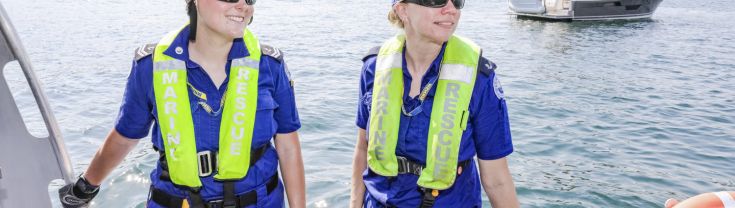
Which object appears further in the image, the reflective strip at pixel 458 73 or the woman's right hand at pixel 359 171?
the woman's right hand at pixel 359 171

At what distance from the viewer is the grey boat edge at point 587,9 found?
37.7 m

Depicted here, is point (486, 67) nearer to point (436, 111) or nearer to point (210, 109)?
point (436, 111)

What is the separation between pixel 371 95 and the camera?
3.36 metres

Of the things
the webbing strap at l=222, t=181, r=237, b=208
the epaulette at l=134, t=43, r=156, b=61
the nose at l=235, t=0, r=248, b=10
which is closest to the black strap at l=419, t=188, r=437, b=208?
the webbing strap at l=222, t=181, r=237, b=208

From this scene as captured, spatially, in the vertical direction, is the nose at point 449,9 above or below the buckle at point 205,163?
above

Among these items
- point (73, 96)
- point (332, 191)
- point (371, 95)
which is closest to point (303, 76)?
point (73, 96)

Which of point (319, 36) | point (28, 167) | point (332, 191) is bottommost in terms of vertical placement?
point (319, 36)

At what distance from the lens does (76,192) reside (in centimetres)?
318

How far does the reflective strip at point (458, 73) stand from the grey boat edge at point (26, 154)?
7.01ft

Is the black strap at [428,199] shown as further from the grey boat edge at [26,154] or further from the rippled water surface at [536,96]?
the rippled water surface at [536,96]

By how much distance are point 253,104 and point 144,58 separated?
59 centimetres

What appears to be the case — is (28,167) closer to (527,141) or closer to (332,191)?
(332,191)

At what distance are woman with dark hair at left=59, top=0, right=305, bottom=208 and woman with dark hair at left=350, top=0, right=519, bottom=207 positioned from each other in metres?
0.55

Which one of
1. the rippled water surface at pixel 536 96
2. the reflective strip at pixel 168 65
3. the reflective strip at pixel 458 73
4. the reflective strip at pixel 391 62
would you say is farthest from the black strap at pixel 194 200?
the rippled water surface at pixel 536 96
